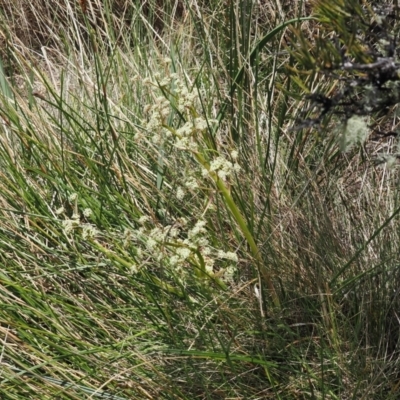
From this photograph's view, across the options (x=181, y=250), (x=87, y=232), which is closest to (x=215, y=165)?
(x=181, y=250)

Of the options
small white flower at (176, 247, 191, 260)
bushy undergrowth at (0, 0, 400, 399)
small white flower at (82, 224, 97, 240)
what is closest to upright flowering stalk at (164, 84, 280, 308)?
bushy undergrowth at (0, 0, 400, 399)

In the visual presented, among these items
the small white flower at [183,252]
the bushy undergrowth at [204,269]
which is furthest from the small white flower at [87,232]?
the small white flower at [183,252]

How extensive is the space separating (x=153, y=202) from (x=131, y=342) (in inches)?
17.3

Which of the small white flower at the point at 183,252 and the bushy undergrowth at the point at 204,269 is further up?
→ the small white flower at the point at 183,252

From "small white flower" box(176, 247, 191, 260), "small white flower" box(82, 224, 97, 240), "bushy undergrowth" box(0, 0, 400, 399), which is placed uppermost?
"small white flower" box(82, 224, 97, 240)

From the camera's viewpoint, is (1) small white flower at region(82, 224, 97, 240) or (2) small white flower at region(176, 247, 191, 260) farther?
(1) small white flower at region(82, 224, 97, 240)

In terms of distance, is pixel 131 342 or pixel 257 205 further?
pixel 257 205

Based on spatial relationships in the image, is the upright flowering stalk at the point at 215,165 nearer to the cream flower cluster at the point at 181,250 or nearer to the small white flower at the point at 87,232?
the cream flower cluster at the point at 181,250

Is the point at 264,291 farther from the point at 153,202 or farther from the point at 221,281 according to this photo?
the point at 153,202

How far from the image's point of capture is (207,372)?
154 cm

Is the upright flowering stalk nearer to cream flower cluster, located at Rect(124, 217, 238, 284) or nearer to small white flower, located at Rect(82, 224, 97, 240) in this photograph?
cream flower cluster, located at Rect(124, 217, 238, 284)

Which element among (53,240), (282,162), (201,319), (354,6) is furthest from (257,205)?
(354,6)

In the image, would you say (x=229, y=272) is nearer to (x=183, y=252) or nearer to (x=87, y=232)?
(x=183, y=252)

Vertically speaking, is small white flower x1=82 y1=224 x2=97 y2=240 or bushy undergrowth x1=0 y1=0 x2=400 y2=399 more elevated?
small white flower x1=82 y1=224 x2=97 y2=240
